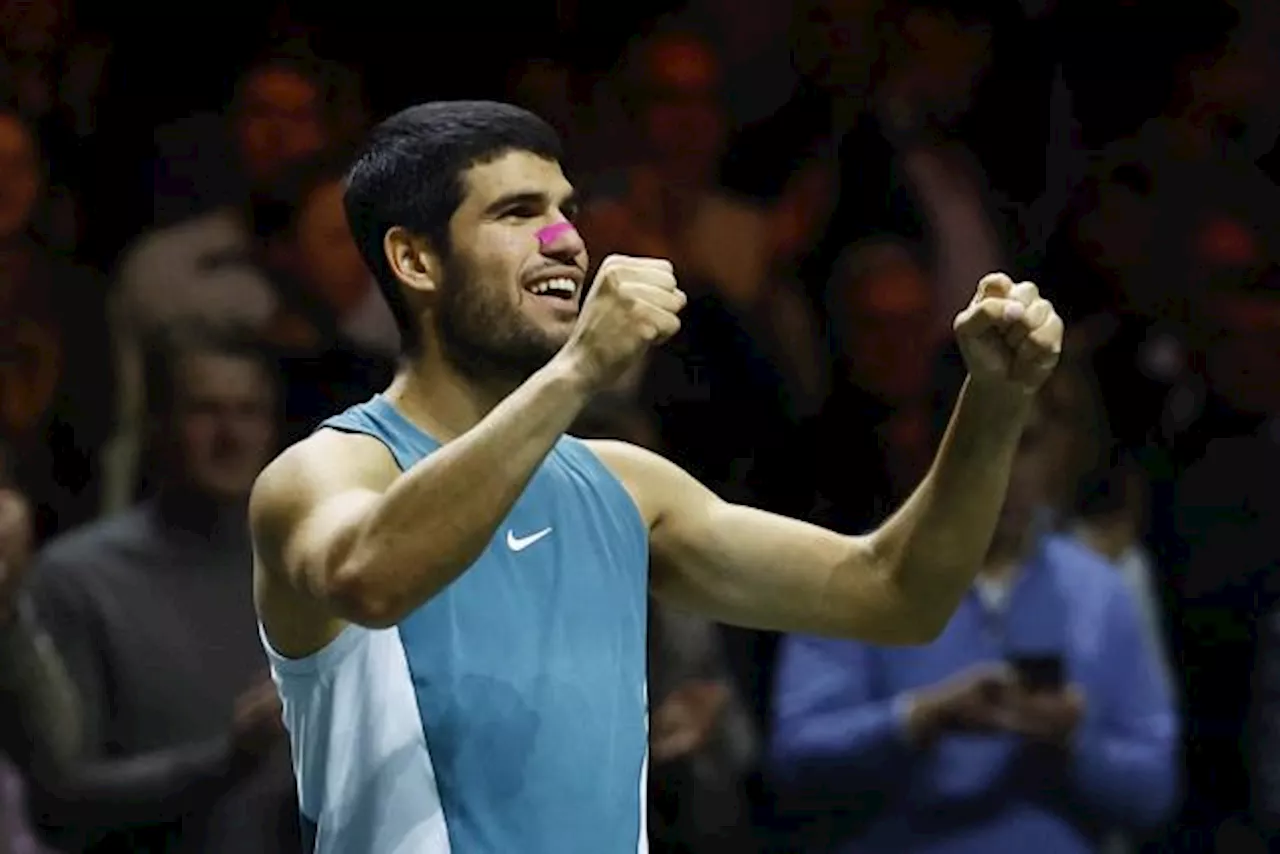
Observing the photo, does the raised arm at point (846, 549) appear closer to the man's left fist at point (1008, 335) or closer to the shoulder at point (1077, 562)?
the man's left fist at point (1008, 335)

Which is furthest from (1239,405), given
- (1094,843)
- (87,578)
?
(87,578)

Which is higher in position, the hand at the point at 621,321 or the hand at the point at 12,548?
the hand at the point at 621,321

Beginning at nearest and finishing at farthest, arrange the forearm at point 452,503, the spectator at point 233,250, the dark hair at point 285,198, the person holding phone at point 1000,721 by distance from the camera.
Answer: the forearm at point 452,503 < the person holding phone at point 1000,721 < the spectator at point 233,250 < the dark hair at point 285,198

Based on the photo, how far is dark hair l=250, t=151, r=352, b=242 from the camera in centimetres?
551

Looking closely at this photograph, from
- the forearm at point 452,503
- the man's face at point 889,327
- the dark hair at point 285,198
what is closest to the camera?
the forearm at point 452,503

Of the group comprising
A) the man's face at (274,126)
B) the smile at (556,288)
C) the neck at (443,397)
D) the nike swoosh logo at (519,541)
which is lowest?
the nike swoosh logo at (519,541)

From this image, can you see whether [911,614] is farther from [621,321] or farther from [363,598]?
[363,598]

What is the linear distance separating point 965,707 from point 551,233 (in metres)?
2.08

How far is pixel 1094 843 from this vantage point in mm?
5133

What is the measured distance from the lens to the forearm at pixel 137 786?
4797 millimetres

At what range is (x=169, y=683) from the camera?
4848 mm

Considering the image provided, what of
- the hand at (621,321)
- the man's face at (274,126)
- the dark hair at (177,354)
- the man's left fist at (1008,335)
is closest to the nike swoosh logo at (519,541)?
the hand at (621,321)

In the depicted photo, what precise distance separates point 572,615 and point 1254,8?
4025mm

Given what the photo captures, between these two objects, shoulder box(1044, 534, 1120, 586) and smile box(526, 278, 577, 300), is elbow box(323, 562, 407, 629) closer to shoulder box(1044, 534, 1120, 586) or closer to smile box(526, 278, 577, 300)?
smile box(526, 278, 577, 300)
